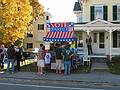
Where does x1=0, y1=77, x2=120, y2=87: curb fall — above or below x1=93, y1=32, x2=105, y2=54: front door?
below

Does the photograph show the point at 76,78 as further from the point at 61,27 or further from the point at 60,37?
the point at 61,27

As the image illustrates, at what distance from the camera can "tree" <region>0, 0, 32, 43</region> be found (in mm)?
42500

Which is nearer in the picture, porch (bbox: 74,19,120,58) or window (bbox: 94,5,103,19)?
porch (bbox: 74,19,120,58)

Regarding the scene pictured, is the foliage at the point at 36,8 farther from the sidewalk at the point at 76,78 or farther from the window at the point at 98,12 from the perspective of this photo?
the sidewalk at the point at 76,78

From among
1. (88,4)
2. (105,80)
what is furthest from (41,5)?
(105,80)

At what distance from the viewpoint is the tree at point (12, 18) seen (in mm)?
42500

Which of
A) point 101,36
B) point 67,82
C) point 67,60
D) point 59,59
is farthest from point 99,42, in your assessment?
point 67,82

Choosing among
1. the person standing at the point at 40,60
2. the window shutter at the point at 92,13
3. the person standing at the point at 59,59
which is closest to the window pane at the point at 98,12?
the window shutter at the point at 92,13

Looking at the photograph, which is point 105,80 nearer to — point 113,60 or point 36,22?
point 113,60

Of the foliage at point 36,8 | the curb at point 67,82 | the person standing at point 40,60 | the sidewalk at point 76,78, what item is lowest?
the curb at point 67,82

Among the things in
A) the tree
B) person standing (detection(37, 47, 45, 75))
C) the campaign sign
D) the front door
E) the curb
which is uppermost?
the tree

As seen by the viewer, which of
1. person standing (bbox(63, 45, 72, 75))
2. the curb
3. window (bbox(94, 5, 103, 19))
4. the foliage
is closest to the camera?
the curb

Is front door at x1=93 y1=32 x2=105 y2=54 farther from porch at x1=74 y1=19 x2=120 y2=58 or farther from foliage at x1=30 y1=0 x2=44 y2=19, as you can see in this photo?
foliage at x1=30 y1=0 x2=44 y2=19

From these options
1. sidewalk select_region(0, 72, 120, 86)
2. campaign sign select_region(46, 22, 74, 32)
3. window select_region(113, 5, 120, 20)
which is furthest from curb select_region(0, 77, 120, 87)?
window select_region(113, 5, 120, 20)
